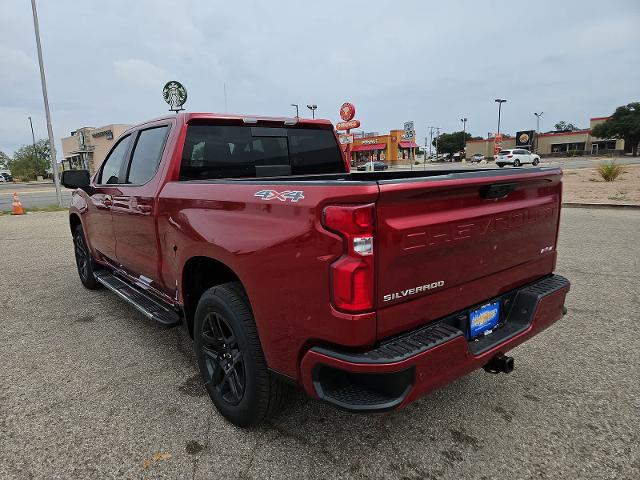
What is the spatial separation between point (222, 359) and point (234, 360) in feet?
0.65

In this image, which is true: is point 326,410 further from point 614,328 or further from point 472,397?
point 614,328

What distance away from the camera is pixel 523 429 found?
8.32 ft

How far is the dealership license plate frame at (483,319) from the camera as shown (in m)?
2.34

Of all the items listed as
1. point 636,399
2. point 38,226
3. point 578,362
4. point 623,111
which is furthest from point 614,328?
point 623,111

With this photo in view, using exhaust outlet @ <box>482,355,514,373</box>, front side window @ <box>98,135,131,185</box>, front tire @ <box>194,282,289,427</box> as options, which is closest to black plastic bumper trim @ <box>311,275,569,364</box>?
exhaust outlet @ <box>482,355,514,373</box>

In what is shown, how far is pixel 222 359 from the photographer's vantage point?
8.89 feet

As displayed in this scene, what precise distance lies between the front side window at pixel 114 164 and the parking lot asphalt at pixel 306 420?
4.74 feet

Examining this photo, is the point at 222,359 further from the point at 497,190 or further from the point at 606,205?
the point at 606,205

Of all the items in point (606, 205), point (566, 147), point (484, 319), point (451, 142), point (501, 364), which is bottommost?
point (606, 205)

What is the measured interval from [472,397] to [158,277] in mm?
2433

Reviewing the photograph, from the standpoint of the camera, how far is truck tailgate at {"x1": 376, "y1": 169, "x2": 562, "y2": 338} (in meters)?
1.88

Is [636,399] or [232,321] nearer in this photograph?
[232,321]

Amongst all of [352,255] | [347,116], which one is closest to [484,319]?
[352,255]

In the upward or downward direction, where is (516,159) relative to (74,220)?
downward
